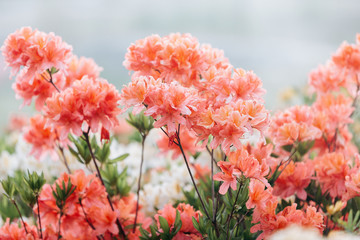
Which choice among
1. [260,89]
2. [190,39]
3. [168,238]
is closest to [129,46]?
[190,39]

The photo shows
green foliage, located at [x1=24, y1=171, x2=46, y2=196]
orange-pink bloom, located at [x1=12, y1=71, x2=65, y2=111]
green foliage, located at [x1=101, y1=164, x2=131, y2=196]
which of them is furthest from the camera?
green foliage, located at [x1=101, y1=164, x2=131, y2=196]

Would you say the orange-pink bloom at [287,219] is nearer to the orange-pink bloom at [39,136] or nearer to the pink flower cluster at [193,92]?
the pink flower cluster at [193,92]

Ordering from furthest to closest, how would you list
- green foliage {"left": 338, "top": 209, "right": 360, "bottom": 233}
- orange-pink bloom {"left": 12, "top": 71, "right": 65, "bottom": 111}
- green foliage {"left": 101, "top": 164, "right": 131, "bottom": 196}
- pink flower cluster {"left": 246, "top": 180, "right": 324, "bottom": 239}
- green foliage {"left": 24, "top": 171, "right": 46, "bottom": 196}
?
1. green foliage {"left": 101, "top": 164, "right": 131, "bottom": 196}
2. orange-pink bloom {"left": 12, "top": 71, "right": 65, "bottom": 111}
3. green foliage {"left": 24, "top": 171, "right": 46, "bottom": 196}
4. pink flower cluster {"left": 246, "top": 180, "right": 324, "bottom": 239}
5. green foliage {"left": 338, "top": 209, "right": 360, "bottom": 233}

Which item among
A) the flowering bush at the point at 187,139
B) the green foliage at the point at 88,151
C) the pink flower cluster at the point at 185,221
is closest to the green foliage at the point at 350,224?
the flowering bush at the point at 187,139

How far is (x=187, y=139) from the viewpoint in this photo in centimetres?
107

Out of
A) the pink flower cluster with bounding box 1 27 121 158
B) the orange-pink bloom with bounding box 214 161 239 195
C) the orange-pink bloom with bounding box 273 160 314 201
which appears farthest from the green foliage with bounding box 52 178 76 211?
the orange-pink bloom with bounding box 273 160 314 201

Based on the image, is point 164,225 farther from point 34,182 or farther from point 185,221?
point 34,182

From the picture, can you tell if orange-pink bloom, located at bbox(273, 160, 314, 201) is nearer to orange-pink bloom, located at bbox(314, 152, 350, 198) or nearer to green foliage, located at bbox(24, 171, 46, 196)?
orange-pink bloom, located at bbox(314, 152, 350, 198)

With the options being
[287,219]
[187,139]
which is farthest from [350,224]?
[187,139]

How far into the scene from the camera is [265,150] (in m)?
0.78

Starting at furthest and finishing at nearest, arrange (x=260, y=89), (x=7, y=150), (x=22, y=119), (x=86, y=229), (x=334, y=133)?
(x=22, y=119)
(x=7, y=150)
(x=334, y=133)
(x=86, y=229)
(x=260, y=89)

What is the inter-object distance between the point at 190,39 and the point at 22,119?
1.65 meters

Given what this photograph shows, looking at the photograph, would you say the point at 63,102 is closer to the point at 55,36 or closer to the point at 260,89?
the point at 55,36

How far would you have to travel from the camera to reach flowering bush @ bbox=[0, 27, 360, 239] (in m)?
0.71
